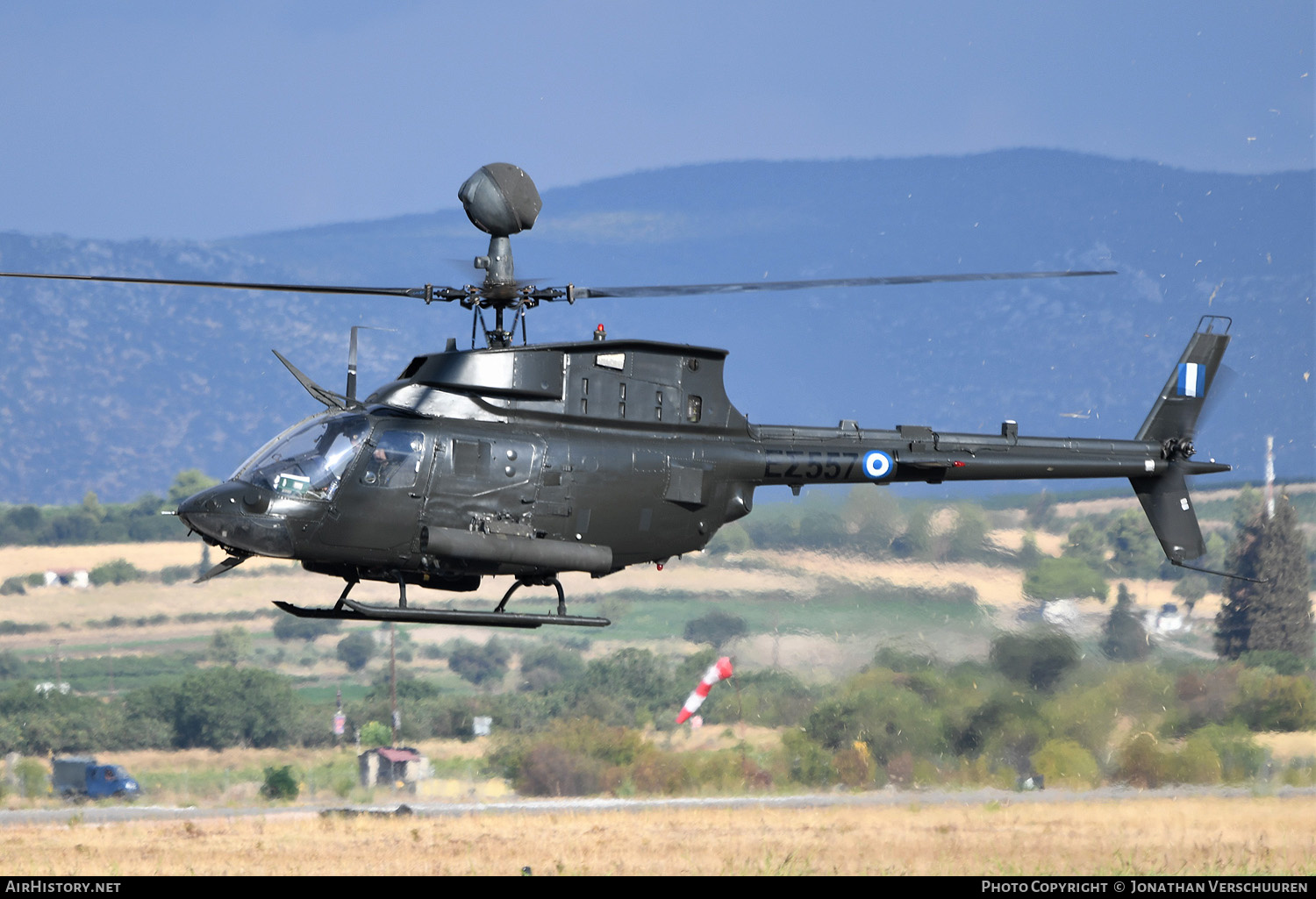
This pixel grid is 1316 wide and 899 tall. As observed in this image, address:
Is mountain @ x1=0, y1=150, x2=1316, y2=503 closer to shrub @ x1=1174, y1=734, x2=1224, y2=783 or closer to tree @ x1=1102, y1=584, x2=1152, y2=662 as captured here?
tree @ x1=1102, y1=584, x2=1152, y2=662

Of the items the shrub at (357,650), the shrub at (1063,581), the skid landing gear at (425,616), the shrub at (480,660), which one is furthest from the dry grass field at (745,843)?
the shrub at (357,650)

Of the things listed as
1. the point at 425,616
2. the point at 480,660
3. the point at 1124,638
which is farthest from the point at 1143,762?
the point at 480,660

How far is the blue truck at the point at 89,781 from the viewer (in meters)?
43.5

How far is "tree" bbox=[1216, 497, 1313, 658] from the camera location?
37.5 metres

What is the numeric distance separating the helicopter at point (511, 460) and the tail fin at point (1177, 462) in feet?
11.5

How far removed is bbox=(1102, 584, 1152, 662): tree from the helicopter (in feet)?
51.0

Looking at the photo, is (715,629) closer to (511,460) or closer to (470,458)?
(511,460)

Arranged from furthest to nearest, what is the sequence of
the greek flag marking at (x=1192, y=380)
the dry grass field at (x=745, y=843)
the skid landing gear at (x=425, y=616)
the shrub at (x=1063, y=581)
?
1. the shrub at (x=1063, y=581)
2. the dry grass field at (x=745, y=843)
3. the greek flag marking at (x=1192, y=380)
4. the skid landing gear at (x=425, y=616)

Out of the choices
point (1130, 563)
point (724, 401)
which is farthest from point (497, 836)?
point (1130, 563)

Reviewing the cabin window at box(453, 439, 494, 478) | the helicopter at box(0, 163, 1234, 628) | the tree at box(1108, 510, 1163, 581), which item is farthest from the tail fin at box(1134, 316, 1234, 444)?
the tree at box(1108, 510, 1163, 581)

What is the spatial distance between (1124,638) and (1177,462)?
13.9 metres

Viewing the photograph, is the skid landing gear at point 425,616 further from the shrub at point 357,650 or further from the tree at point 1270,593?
the shrub at point 357,650

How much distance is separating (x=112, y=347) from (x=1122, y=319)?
107m

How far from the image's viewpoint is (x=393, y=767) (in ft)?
153
